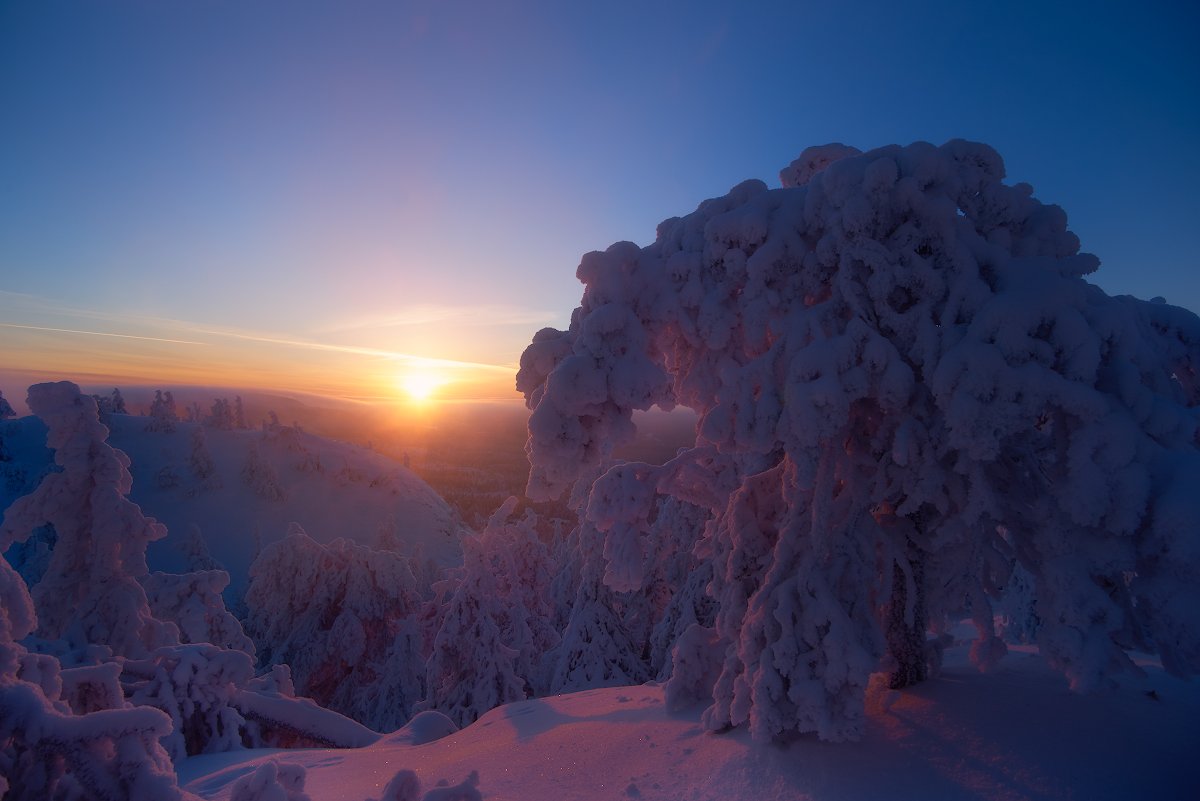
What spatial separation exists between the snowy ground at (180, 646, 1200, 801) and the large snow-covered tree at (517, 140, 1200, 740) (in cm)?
39

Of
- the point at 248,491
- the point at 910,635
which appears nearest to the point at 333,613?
the point at 910,635

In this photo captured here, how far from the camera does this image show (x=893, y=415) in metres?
5.68

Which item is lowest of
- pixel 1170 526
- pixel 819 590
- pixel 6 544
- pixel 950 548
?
pixel 6 544

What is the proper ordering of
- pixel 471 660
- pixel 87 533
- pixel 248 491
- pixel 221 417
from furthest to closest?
pixel 221 417, pixel 248 491, pixel 471 660, pixel 87 533

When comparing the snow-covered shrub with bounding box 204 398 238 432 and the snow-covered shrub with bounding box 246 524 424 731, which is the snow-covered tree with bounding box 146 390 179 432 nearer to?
the snow-covered shrub with bounding box 204 398 238 432

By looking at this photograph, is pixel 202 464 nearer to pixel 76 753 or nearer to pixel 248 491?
pixel 248 491

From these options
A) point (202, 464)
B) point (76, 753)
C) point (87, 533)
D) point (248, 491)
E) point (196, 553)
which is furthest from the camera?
point (248, 491)

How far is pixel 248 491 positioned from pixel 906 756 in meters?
55.7

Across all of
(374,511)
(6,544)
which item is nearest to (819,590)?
(6,544)

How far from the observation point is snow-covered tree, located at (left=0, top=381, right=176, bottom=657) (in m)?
10.7

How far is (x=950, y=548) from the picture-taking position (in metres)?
5.85

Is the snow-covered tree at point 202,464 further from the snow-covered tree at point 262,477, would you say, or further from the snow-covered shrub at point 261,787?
the snow-covered shrub at point 261,787

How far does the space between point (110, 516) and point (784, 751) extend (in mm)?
12541

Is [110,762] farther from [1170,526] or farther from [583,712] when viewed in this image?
[1170,526]
